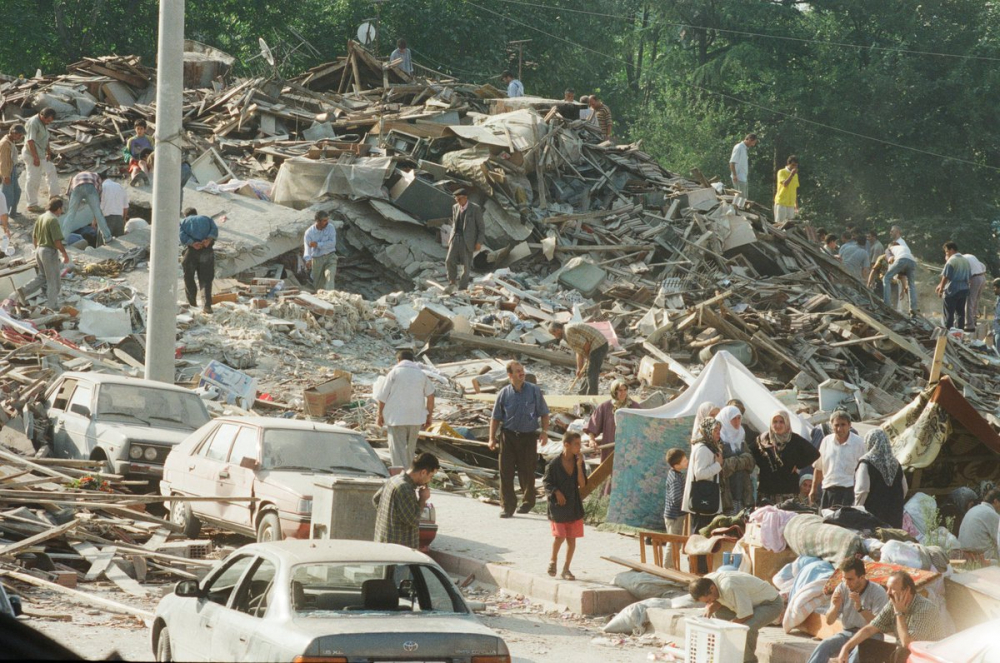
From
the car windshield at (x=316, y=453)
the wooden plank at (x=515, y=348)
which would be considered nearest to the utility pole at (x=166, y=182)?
the car windshield at (x=316, y=453)

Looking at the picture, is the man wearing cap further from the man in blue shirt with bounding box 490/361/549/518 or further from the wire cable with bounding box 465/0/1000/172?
the wire cable with bounding box 465/0/1000/172

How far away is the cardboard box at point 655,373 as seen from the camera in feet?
67.8

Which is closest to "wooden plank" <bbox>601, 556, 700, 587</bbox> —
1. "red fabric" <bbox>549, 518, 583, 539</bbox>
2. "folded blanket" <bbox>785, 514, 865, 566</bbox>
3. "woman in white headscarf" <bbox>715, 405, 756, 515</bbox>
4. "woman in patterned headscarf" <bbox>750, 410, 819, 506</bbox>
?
"red fabric" <bbox>549, 518, 583, 539</bbox>

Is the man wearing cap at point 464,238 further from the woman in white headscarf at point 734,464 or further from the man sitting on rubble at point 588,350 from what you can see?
the woman in white headscarf at point 734,464

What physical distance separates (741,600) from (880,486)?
329 cm

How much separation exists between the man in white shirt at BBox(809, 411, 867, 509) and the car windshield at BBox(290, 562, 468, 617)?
20.3ft

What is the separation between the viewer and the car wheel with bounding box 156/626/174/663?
780 centimetres

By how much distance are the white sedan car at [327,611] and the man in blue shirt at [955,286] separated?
67.2 ft

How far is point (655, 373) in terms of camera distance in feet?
67.8

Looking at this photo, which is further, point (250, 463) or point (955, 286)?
point (955, 286)

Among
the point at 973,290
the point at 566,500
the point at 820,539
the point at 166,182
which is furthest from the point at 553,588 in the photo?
the point at 973,290

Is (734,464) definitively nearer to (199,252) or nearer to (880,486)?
(880,486)

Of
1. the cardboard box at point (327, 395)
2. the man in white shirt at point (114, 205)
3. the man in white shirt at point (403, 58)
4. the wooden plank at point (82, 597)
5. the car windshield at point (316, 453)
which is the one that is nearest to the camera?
the wooden plank at point (82, 597)

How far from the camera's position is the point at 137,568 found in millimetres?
11031
